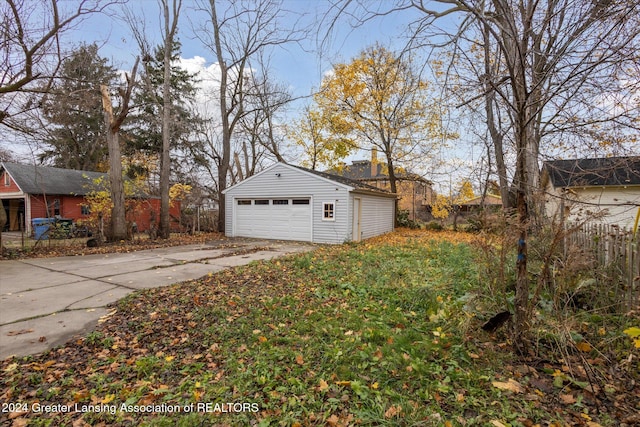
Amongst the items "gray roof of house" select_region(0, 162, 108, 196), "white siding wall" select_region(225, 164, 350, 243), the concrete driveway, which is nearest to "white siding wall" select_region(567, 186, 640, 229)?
the concrete driveway

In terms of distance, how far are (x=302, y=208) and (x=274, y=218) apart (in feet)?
5.02

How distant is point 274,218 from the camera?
1306 centimetres

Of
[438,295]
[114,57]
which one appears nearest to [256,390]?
[438,295]

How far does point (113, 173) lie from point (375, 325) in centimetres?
1162

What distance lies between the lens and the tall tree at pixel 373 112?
1548cm

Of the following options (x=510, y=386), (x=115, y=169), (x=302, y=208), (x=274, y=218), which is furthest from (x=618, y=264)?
(x=115, y=169)

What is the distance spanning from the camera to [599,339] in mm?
2883

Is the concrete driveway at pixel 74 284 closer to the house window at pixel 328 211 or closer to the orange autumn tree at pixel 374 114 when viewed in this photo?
the house window at pixel 328 211

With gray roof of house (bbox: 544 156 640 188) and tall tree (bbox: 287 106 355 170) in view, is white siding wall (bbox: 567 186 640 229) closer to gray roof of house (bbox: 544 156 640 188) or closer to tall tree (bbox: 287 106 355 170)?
gray roof of house (bbox: 544 156 640 188)

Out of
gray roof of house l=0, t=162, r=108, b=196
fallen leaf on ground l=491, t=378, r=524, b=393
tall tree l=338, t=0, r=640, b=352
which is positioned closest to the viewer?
fallen leaf on ground l=491, t=378, r=524, b=393

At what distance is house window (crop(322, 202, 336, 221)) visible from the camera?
455 inches

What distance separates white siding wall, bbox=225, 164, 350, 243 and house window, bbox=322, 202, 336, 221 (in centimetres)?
13

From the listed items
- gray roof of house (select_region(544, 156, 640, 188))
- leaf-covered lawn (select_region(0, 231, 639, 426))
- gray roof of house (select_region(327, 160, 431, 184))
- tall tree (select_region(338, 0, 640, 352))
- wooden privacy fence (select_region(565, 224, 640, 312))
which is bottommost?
leaf-covered lawn (select_region(0, 231, 639, 426))

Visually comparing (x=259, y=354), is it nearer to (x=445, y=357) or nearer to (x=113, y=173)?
(x=445, y=357)
